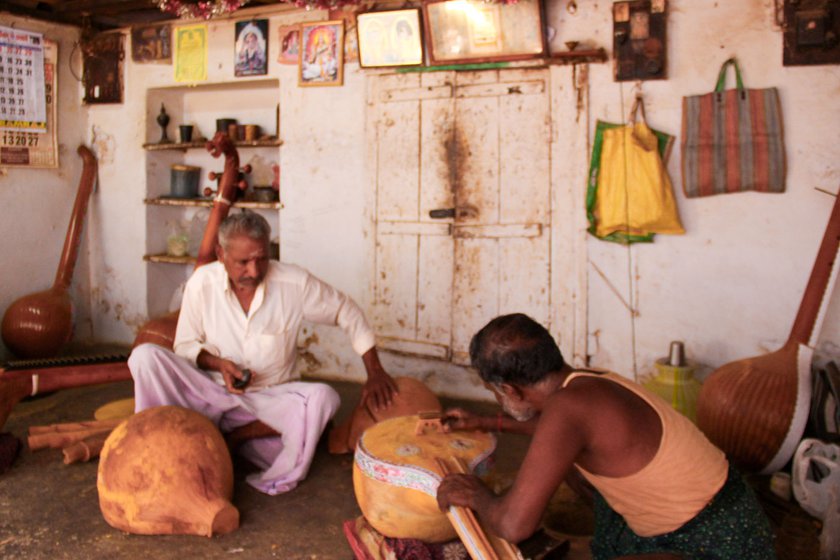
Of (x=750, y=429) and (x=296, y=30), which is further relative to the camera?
(x=296, y=30)

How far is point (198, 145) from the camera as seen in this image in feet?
21.9

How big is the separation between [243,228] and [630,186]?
2543 mm

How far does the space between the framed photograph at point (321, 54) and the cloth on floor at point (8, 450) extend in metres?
3.36

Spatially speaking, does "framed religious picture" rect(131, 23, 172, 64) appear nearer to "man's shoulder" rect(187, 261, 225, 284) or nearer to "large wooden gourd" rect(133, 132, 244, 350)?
"large wooden gourd" rect(133, 132, 244, 350)

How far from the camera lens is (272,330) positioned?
394cm

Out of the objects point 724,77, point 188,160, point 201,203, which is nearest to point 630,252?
point 724,77

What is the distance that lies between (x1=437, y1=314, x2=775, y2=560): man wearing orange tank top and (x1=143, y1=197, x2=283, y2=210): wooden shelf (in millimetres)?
4266

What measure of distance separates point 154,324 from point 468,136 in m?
2.69

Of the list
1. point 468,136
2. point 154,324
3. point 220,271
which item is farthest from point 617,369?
point 154,324

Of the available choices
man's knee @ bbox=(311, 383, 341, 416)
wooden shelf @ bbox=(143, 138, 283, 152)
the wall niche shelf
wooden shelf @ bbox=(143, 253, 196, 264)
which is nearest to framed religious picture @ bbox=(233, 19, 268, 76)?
the wall niche shelf

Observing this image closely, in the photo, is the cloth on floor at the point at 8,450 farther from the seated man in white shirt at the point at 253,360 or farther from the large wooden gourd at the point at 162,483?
the large wooden gourd at the point at 162,483

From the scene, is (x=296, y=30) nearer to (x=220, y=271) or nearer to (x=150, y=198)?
(x=150, y=198)

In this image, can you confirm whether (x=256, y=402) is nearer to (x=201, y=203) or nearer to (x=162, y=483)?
(x=162, y=483)

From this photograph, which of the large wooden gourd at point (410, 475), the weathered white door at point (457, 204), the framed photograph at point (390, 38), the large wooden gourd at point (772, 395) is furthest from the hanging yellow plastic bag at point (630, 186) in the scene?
the large wooden gourd at point (410, 475)
